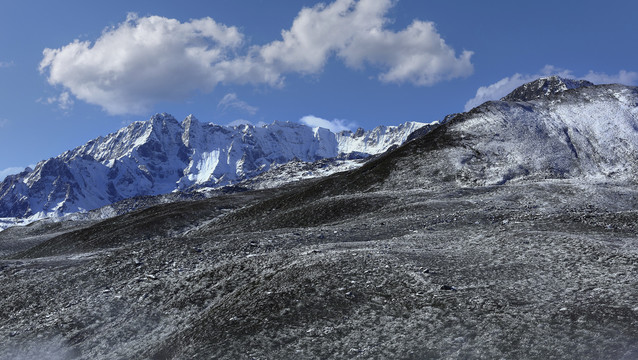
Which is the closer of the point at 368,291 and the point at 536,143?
the point at 368,291

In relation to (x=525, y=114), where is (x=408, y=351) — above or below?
below

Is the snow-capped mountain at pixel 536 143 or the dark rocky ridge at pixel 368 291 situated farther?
the snow-capped mountain at pixel 536 143

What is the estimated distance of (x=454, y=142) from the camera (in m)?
77.8

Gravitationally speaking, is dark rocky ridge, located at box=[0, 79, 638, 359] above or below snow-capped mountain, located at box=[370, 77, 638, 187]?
below

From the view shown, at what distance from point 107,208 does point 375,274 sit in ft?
614

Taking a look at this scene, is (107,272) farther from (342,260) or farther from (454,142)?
(454,142)

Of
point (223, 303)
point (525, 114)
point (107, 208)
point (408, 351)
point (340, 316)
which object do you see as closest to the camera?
point (408, 351)

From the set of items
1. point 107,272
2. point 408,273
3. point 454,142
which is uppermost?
point 454,142

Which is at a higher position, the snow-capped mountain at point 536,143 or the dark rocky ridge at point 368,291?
the snow-capped mountain at point 536,143

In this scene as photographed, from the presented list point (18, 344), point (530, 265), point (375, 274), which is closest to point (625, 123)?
point (530, 265)

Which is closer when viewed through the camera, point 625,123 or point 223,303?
point 223,303

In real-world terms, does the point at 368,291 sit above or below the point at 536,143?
below

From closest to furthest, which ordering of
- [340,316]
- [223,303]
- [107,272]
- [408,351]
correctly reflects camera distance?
[408,351], [340,316], [223,303], [107,272]

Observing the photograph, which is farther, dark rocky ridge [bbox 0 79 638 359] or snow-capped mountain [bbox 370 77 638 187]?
snow-capped mountain [bbox 370 77 638 187]
